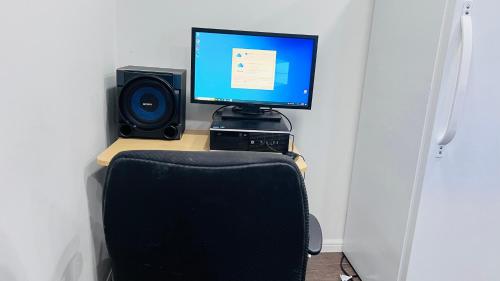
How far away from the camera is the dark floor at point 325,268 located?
7.06ft

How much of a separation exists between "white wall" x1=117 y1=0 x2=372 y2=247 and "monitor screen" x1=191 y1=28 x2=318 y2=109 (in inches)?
9.2

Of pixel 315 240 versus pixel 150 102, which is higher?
pixel 150 102

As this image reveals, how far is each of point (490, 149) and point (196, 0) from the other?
1588 millimetres

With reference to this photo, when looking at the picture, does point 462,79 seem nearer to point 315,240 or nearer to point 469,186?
point 469,186

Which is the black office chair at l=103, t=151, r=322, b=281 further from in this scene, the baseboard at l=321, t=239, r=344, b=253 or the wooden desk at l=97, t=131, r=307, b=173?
the baseboard at l=321, t=239, r=344, b=253

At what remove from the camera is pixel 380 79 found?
1976mm

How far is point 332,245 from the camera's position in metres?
2.42

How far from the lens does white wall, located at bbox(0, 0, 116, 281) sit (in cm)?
97

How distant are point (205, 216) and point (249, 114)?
3.59 ft

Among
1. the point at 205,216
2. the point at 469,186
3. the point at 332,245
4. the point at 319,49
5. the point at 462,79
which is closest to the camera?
the point at 205,216

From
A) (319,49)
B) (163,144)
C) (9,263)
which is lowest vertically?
(9,263)

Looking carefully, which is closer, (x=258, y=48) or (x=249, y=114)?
(x=258, y=48)

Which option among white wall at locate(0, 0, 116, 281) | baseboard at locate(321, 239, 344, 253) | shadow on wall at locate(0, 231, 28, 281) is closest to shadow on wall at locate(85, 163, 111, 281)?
white wall at locate(0, 0, 116, 281)

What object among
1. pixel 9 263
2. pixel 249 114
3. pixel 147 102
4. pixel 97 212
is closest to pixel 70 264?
pixel 97 212
